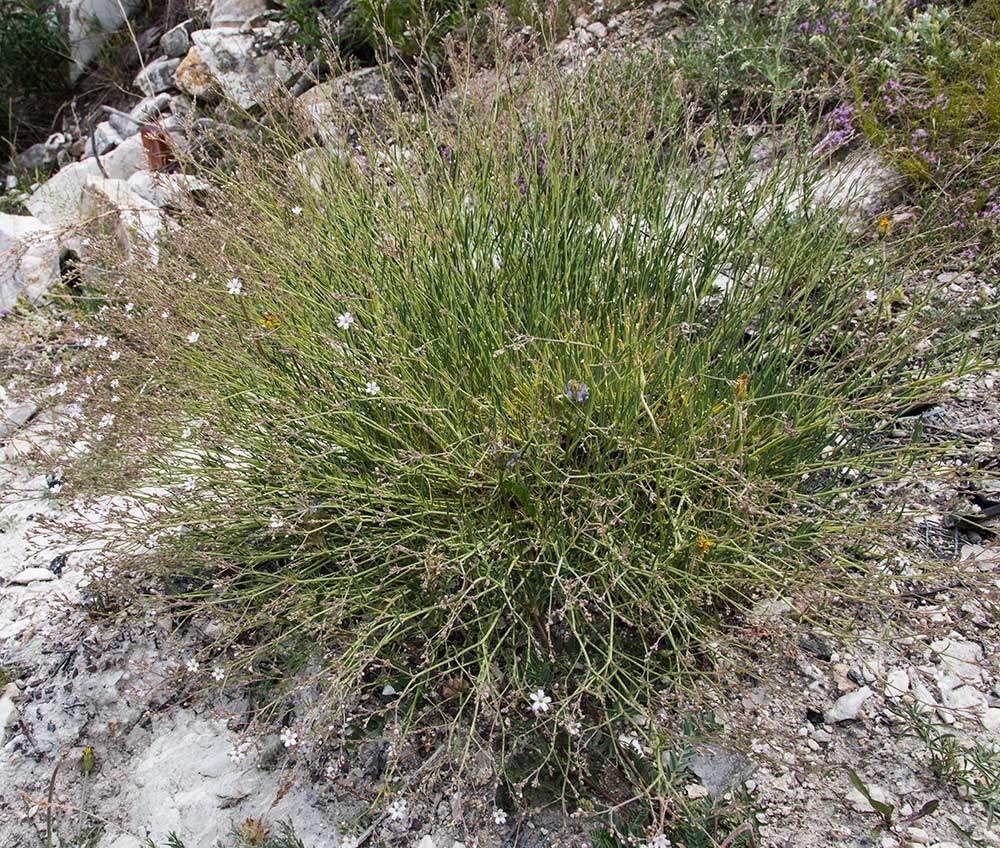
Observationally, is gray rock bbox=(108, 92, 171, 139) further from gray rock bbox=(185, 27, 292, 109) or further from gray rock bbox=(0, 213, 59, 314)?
gray rock bbox=(0, 213, 59, 314)

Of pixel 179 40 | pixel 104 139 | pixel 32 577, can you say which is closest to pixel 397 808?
pixel 32 577

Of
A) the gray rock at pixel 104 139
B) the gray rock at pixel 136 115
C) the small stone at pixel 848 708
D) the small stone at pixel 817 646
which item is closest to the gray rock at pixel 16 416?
the gray rock at pixel 136 115

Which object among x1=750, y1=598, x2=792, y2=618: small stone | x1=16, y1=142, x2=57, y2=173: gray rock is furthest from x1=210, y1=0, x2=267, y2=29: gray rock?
x1=750, y1=598, x2=792, y2=618: small stone

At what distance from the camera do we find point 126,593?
2.69 metres

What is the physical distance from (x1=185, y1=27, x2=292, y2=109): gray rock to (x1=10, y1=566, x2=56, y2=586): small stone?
3742 millimetres

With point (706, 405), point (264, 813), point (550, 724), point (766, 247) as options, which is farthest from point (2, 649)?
point (766, 247)

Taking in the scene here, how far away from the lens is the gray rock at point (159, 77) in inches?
252

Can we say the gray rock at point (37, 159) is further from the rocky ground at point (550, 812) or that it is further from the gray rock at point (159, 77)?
the rocky ground at point (550, 812)

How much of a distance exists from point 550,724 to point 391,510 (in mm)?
771

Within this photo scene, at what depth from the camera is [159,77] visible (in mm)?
6457

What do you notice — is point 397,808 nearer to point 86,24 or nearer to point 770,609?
point 770,609

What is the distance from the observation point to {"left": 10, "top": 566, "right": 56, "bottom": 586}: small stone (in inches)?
124

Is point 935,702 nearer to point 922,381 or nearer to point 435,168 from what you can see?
point 922,381

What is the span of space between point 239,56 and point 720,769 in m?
5.89
